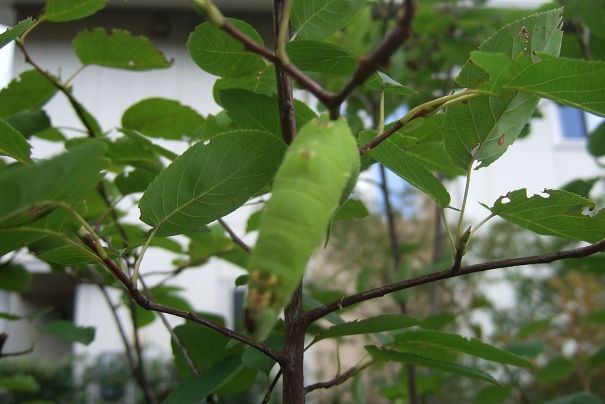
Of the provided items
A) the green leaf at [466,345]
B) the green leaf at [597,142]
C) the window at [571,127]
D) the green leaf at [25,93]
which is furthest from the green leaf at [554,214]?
the window at [571,127]

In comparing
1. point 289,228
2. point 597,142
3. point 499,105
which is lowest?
point 289,228

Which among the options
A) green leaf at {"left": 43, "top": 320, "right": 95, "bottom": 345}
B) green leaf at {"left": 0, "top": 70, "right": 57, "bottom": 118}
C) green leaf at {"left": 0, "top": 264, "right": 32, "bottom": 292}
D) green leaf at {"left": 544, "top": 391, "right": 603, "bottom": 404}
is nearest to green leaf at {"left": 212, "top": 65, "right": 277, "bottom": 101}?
green leaf at {"left": 0, "top": 70, "right": 57, "bottom": 118}

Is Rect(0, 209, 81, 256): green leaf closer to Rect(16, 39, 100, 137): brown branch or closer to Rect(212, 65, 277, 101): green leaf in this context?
Rect(212, 65, 277, 101): green leaf

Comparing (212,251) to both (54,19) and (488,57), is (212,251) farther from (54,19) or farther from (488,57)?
(488,57)

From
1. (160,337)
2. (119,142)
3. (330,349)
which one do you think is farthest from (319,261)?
(119,142)

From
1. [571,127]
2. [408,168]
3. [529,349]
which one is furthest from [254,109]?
[571,127]

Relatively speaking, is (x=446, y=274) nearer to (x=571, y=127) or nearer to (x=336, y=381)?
(x=336, y=381)
